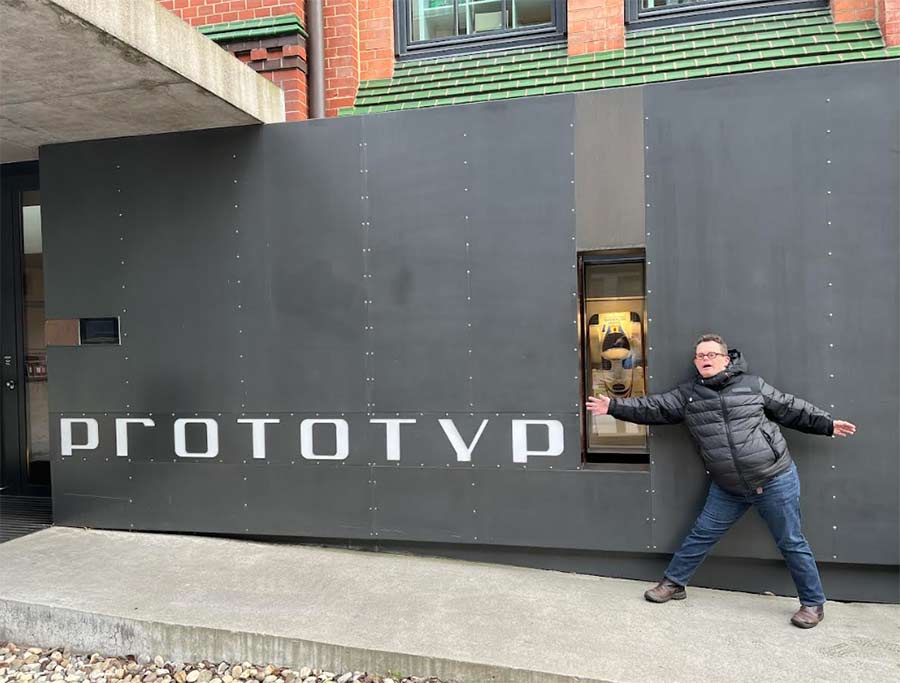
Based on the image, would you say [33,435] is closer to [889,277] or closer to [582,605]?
[582,605]

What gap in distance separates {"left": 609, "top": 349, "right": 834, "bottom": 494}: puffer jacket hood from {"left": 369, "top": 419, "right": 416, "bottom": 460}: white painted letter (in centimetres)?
196

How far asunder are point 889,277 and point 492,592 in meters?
3.11

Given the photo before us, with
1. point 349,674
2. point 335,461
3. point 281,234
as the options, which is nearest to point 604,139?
point 281,234

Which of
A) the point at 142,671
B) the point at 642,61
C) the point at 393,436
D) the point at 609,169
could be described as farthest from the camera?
the point at 642,61

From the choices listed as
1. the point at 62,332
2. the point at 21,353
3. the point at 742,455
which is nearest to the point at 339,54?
the point at 62,332

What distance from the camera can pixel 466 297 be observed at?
449 cm

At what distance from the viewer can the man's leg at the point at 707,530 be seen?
12.6 ft

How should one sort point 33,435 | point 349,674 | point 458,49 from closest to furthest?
point 349,674, point 458,49, point 33,435

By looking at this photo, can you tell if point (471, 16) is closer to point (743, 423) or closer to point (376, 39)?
point (376, 39)

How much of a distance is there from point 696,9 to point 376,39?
104 inches

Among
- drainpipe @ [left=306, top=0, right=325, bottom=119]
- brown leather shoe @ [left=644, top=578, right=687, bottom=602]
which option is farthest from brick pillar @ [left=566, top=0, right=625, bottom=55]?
brown leather shoe @ [left=644, top=578, right=687, bottom=602]

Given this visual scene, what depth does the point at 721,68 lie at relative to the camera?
470 centimetres

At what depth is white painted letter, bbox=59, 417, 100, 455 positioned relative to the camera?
17.0 feet

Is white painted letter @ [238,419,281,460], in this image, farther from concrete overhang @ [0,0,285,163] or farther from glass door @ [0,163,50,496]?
glass door @ [0,163,50,496]
